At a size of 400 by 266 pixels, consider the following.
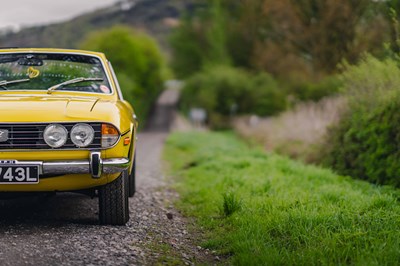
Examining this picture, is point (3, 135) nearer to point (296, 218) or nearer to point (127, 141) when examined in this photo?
point (127, 141)

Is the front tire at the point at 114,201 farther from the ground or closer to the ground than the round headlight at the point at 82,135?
closer to the ground

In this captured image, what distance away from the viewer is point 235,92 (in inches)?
1815

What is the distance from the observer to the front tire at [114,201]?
17.0 ft

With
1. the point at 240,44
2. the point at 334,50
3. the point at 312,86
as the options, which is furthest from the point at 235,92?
the point at 334,50

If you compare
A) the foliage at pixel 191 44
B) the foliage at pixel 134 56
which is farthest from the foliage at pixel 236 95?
the foliage at pixel 134 56

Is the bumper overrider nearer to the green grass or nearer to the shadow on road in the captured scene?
the shadow on road

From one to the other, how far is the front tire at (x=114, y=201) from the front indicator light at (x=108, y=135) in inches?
16.8

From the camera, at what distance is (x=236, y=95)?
46125mm

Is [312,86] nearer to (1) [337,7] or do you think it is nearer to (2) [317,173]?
(1) [337,7]

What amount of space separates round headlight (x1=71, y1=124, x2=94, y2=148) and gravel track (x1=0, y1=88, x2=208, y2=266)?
86cm

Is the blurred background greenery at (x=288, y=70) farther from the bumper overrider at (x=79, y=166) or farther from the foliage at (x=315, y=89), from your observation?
the bumper overrider at (x=79, y=166)

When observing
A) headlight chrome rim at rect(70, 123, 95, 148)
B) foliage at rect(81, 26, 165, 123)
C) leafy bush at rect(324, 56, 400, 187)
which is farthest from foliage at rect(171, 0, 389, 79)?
headlight chrome rim at rect(70, 123, 95, 148)

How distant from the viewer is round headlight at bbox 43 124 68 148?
4.78 m

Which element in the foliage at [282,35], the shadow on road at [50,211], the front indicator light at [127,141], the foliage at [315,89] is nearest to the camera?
the front indicator light at [127,141]
